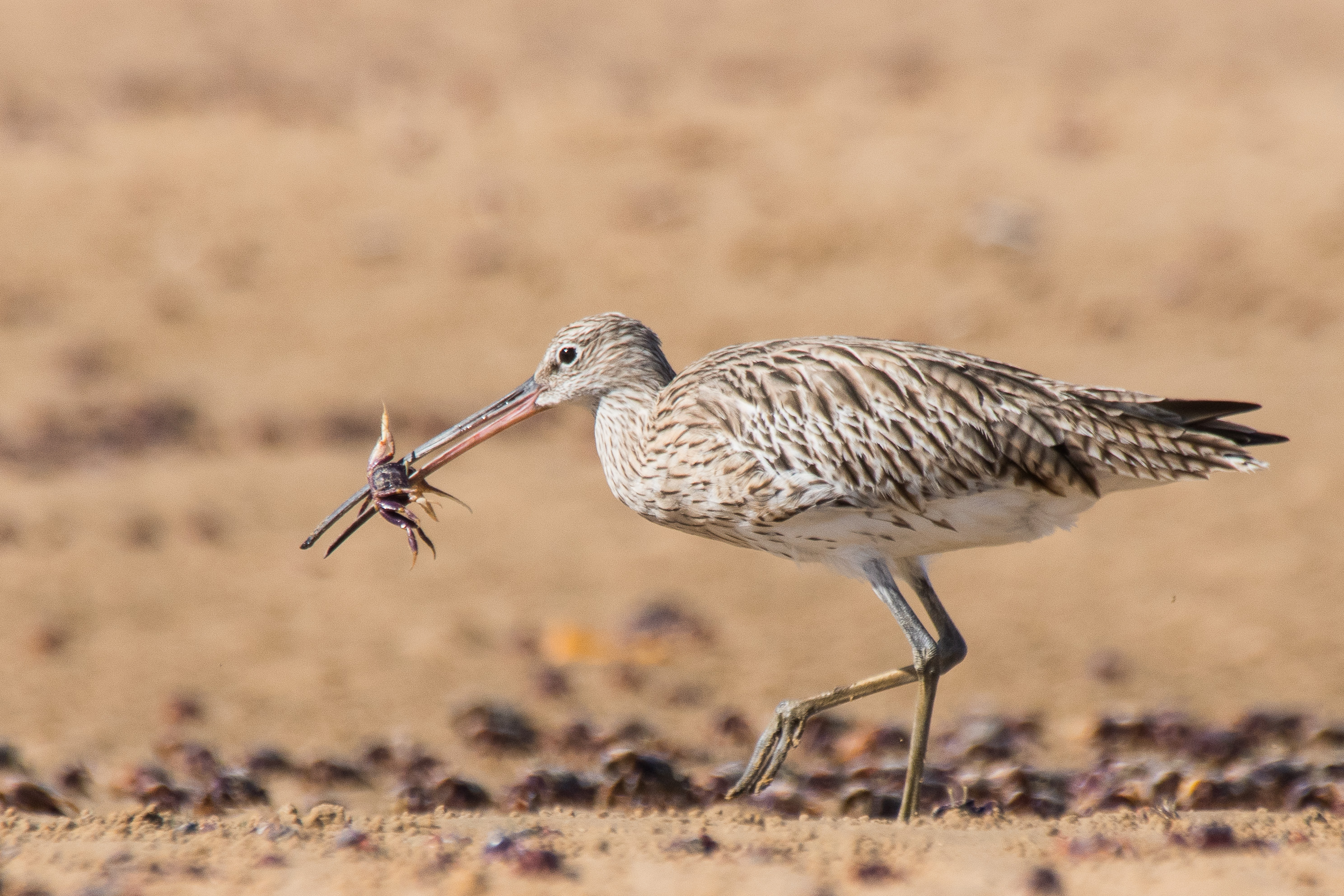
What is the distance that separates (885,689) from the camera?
19.3 feet

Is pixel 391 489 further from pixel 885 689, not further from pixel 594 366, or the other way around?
pixel 885 689

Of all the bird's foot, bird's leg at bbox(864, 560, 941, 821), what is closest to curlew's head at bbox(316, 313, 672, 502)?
bird's leg at bbox(864, 560, 941, 821)

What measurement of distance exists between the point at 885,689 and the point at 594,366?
171 centimetres

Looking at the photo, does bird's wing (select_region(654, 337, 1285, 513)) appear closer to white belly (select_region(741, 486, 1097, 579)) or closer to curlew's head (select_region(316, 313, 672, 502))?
white belly (select_region(741, 486, 1097, 579))

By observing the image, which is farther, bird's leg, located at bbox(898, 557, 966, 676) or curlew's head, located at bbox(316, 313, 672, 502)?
curlew's head, located at bbox(316, 313, 672, 502)

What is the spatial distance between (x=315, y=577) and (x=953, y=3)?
1765 cm

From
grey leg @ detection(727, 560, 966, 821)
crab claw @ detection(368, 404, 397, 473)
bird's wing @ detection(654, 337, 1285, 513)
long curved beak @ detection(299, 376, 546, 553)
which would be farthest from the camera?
long curved beak @ detection(299, 376, 546, 553)

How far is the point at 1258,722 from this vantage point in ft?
23.3

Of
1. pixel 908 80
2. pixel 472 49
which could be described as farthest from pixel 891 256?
pixel 472 49

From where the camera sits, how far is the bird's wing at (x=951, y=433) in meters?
5.55

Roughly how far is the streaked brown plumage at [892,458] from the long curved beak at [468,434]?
0.04 m

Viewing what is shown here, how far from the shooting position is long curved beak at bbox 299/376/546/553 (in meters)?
5.95

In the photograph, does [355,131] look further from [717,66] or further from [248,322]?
[717,66]

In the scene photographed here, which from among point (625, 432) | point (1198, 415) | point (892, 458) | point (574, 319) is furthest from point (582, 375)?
point (574, 319)
